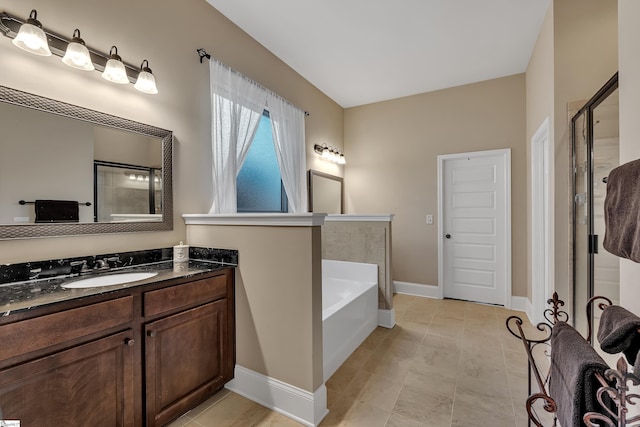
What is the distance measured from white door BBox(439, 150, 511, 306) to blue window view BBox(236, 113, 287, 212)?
2272 mm

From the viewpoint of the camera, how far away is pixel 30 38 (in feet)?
4.42

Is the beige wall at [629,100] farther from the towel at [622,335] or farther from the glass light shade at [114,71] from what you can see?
the glass light shade at [114,71]

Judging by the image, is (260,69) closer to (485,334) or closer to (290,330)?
(290,330)

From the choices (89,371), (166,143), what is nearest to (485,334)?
(89,371)

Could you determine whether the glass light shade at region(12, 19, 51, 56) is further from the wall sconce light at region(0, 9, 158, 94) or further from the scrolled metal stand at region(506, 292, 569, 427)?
the scrolled metal stand at region(506, 292, 569, 427)

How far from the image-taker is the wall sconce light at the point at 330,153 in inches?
153

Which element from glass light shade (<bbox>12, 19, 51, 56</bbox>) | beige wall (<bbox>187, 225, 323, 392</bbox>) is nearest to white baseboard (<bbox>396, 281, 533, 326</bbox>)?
beige wall (<bbox>187, 225, 323, 392</bbox>)

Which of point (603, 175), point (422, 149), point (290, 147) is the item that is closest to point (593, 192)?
point (603, 175)

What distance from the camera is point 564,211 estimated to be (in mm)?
2256

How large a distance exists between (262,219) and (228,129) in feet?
3.76

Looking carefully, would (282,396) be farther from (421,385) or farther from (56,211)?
(56,211)

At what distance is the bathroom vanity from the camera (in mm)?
1063

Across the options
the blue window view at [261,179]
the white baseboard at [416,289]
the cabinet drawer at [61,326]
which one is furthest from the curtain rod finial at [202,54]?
the white baseboard at [416,289]

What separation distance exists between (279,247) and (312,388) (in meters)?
0.83
